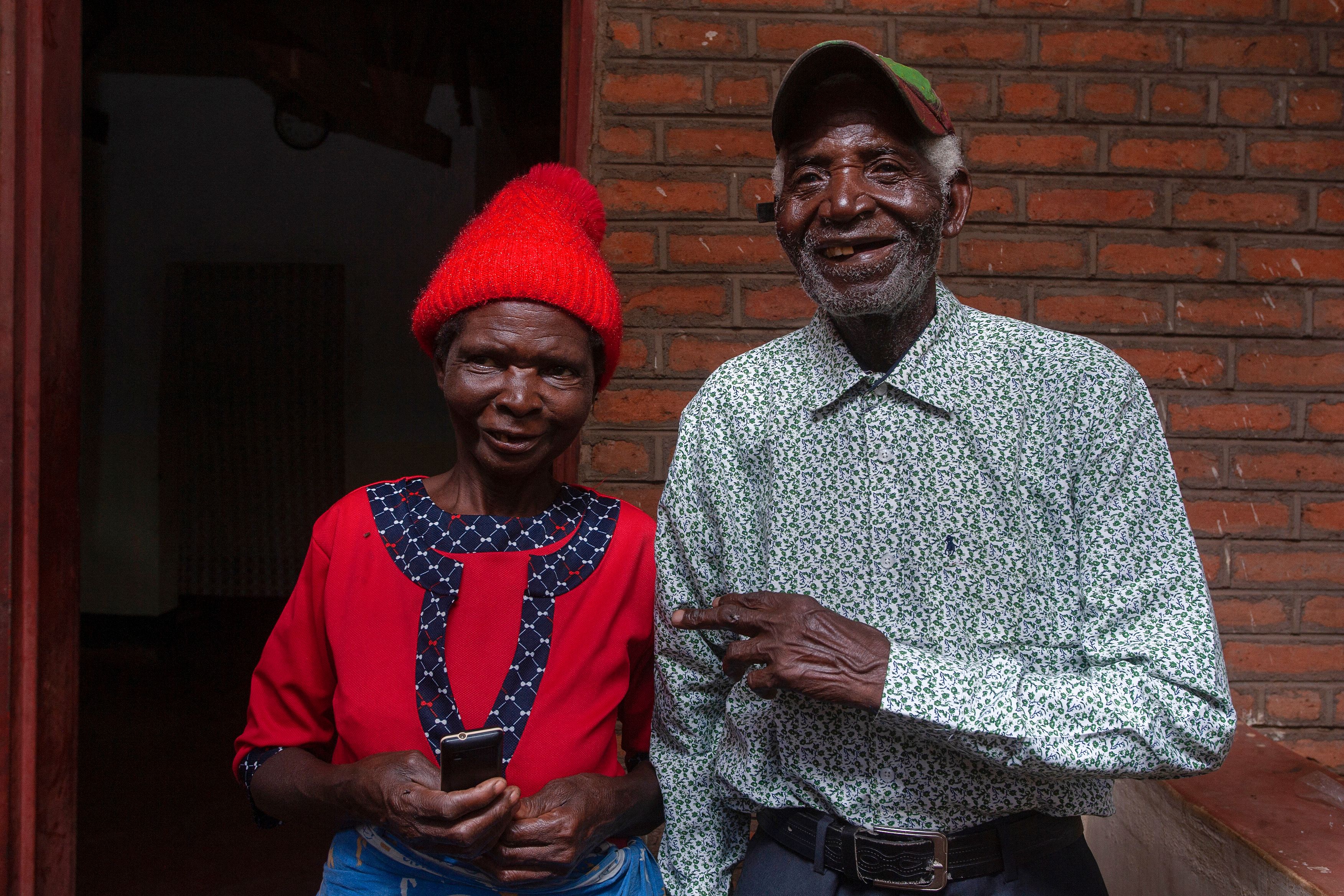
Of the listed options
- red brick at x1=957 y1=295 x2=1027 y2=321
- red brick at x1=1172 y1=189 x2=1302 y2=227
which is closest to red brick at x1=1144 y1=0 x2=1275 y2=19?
red brick at x1=1172 y1=189 x2=1302 y2=227

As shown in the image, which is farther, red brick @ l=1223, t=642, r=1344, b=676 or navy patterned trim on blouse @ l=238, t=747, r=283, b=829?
red brick @ l=1223, t=642, r=1344, b=676

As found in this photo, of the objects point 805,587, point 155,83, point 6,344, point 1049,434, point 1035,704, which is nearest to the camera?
point 1035,704

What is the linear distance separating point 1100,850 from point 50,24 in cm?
314

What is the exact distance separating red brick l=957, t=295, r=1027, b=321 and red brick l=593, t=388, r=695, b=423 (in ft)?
2.67

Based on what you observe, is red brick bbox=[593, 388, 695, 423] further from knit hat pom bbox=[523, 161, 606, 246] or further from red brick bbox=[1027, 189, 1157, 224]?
red brick bbox=[1027, 189, 1157, 224]

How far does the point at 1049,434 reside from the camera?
4.57 feet

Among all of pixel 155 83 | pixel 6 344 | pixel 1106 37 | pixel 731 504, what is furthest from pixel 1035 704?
pixel 155 83

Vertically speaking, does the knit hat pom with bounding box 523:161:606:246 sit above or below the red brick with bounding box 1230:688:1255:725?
above

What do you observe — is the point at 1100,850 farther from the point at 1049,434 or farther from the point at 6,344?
the point at 6,344

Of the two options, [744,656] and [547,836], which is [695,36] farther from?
[547,836]

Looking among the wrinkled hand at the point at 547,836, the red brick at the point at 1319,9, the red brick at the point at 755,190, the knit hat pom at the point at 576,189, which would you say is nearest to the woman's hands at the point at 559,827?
the wrinkled hand at the point at 547,836

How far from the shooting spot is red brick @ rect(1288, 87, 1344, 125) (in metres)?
2.65

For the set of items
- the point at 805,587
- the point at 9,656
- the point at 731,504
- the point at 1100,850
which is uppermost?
the point at 731,504

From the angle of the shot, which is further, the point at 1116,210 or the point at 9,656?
the point at 1116,210
